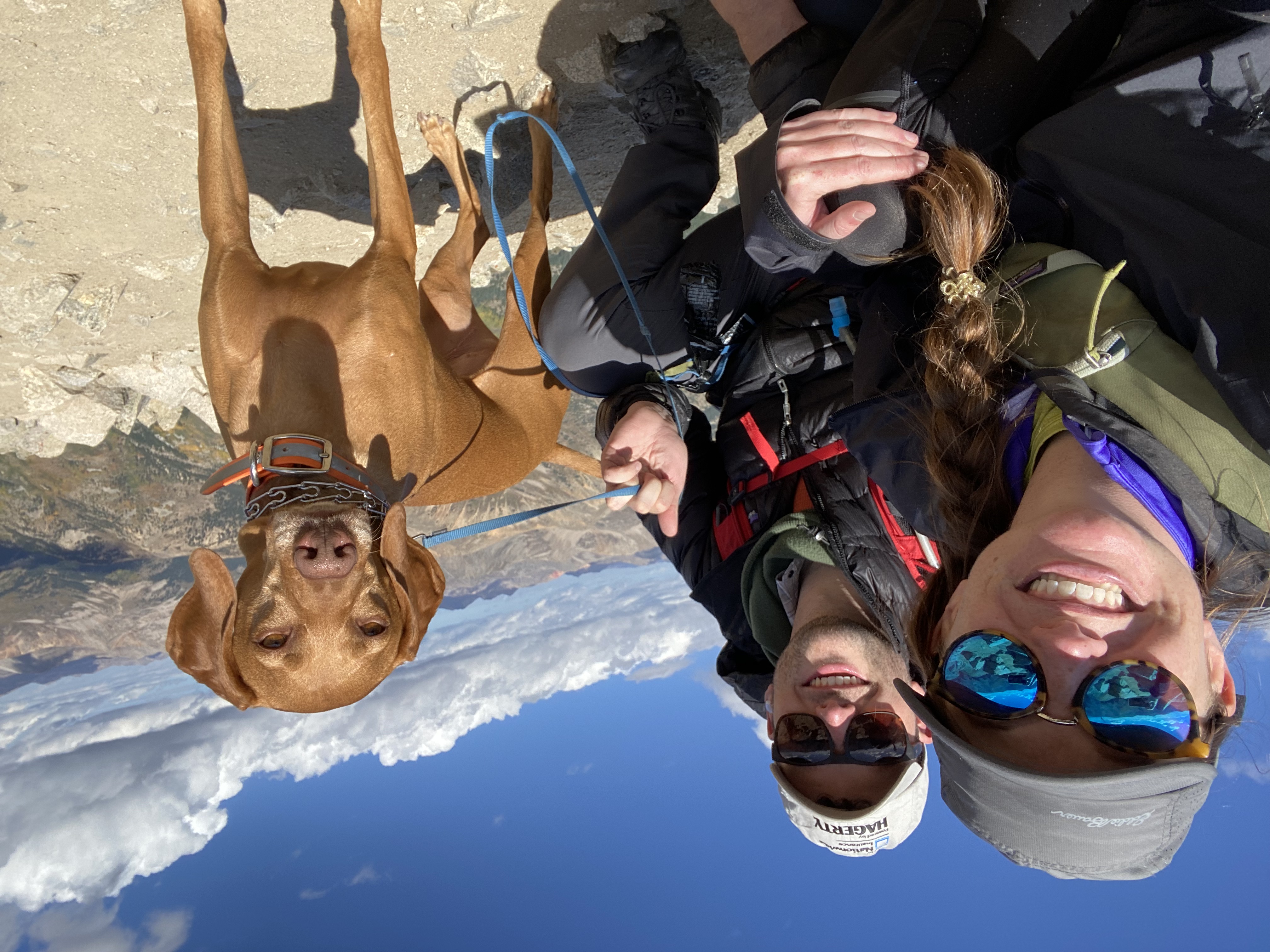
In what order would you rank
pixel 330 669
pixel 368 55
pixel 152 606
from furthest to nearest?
pixel 152 606
pixel 368 55
pixel 330 669

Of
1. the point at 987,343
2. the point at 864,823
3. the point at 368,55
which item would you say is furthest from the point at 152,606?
the point at 987,343

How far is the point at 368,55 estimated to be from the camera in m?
2.49

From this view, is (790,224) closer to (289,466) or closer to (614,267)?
(614,267)

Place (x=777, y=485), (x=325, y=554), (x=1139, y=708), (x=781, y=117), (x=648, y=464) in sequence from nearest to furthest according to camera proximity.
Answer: (x=1139, y=708)
(x=781, y=117)
(x=325, y=554)
(x=648, y=464)
(x=777, y=485)

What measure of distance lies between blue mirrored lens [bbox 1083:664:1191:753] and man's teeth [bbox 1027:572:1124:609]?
0.10 metres

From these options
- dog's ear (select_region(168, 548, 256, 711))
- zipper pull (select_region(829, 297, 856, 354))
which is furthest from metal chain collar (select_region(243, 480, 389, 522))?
zipper pull (select_region(829, 297, 856, 354))

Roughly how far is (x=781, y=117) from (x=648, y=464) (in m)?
1.01

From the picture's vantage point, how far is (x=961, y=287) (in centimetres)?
144

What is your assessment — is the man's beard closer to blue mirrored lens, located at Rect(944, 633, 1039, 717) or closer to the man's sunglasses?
the man's sunglasses

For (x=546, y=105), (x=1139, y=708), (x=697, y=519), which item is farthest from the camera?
(x=546, y=105)

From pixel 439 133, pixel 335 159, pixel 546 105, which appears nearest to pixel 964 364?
pixel 546 105

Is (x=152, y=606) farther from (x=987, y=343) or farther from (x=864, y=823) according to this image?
(x=987, y=343)

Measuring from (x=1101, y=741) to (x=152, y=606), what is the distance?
890cm

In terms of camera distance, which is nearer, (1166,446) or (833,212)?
(1166,446)
